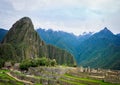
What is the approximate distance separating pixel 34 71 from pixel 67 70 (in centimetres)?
1055

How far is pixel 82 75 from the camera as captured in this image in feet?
300

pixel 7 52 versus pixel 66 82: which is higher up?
pixel 7 52

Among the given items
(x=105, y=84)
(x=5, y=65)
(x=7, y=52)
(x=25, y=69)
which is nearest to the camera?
(x=105, y=84)

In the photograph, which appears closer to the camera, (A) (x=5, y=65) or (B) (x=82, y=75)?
(B) (x=82, y=75)

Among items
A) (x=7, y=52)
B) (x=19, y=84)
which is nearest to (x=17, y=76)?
(x=19, y=84)

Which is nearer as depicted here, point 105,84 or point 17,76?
point 105,84

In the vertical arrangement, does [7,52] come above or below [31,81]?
above

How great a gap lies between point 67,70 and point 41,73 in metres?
10.2

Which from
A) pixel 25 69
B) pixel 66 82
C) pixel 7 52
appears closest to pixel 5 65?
pixel 25 69

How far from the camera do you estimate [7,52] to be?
648ft

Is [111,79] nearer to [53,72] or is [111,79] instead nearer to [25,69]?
[53,72]

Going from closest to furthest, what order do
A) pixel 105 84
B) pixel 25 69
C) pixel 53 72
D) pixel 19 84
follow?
pixel 19 84 < pixel 105 84 < pixel 53 72 < pixel 25 69

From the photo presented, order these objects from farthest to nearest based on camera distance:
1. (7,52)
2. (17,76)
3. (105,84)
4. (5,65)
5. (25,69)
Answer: (7,52) < (5,65) < (25,69) < (17,76) < (105,84)

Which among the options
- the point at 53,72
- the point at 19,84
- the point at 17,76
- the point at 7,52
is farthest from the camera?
the point at 7,52
